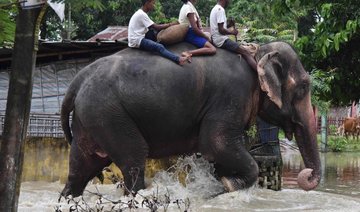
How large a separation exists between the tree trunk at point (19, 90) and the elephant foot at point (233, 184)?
3.57m

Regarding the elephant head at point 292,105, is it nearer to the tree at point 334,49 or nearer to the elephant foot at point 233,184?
the elephant foot at point 233,184

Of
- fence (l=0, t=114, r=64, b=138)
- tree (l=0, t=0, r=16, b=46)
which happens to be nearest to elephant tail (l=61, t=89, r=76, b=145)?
tree (l=0, t=0, r=16, b=46)

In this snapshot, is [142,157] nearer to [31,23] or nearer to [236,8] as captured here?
[31,23]

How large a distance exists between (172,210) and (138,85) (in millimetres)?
1233

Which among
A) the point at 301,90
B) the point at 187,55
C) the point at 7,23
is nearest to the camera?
the point at 7,23

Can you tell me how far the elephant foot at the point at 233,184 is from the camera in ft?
21.5

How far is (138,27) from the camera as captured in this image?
658 centimetres

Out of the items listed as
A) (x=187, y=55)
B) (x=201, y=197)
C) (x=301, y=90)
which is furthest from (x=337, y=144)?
(x=187, y=55)

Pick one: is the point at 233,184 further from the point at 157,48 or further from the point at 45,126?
the point at 45,126

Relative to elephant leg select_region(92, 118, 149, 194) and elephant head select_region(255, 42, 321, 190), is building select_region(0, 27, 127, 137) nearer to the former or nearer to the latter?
elephant head select_region(255, 42, 321, 190)

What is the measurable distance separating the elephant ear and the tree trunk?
11.7 ft

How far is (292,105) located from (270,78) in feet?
1.82

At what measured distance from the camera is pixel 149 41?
657 centimetres

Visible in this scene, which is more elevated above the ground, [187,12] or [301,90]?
[187,12]
